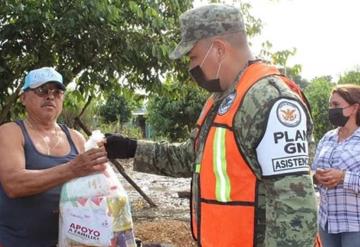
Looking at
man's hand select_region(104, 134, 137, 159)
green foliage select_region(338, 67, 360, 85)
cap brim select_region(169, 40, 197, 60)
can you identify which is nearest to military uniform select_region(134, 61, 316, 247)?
cap brim select_region(169, 40, 197, 60)

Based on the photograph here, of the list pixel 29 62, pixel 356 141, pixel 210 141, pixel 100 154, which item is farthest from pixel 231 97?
pixel 29 62

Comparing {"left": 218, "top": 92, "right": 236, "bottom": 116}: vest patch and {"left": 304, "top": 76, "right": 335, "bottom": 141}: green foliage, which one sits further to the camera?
{"left": 304, "top": 76, "right": 335, "bottom": 141}: green foliage

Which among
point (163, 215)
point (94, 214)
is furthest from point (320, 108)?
point (94, 214)

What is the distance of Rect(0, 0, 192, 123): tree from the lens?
14.6 ft

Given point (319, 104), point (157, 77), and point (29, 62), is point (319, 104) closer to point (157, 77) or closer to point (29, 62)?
point (157, 77)

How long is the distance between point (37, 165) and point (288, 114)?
1.46m

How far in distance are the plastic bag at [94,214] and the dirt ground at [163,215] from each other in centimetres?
255

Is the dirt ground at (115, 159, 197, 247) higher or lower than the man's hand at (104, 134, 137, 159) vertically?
lower

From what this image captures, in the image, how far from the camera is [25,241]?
2.75 m

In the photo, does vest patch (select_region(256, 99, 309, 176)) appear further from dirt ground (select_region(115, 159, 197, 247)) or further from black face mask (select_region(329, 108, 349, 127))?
dirt ground (select_region(115, 159, 197, 247))

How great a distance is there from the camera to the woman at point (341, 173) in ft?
11.7

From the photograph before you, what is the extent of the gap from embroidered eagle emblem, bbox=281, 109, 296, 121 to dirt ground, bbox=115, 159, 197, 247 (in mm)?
3485

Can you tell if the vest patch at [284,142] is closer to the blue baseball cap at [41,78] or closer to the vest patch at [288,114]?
the vest patch at [288,114]

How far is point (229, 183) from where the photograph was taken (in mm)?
1916
